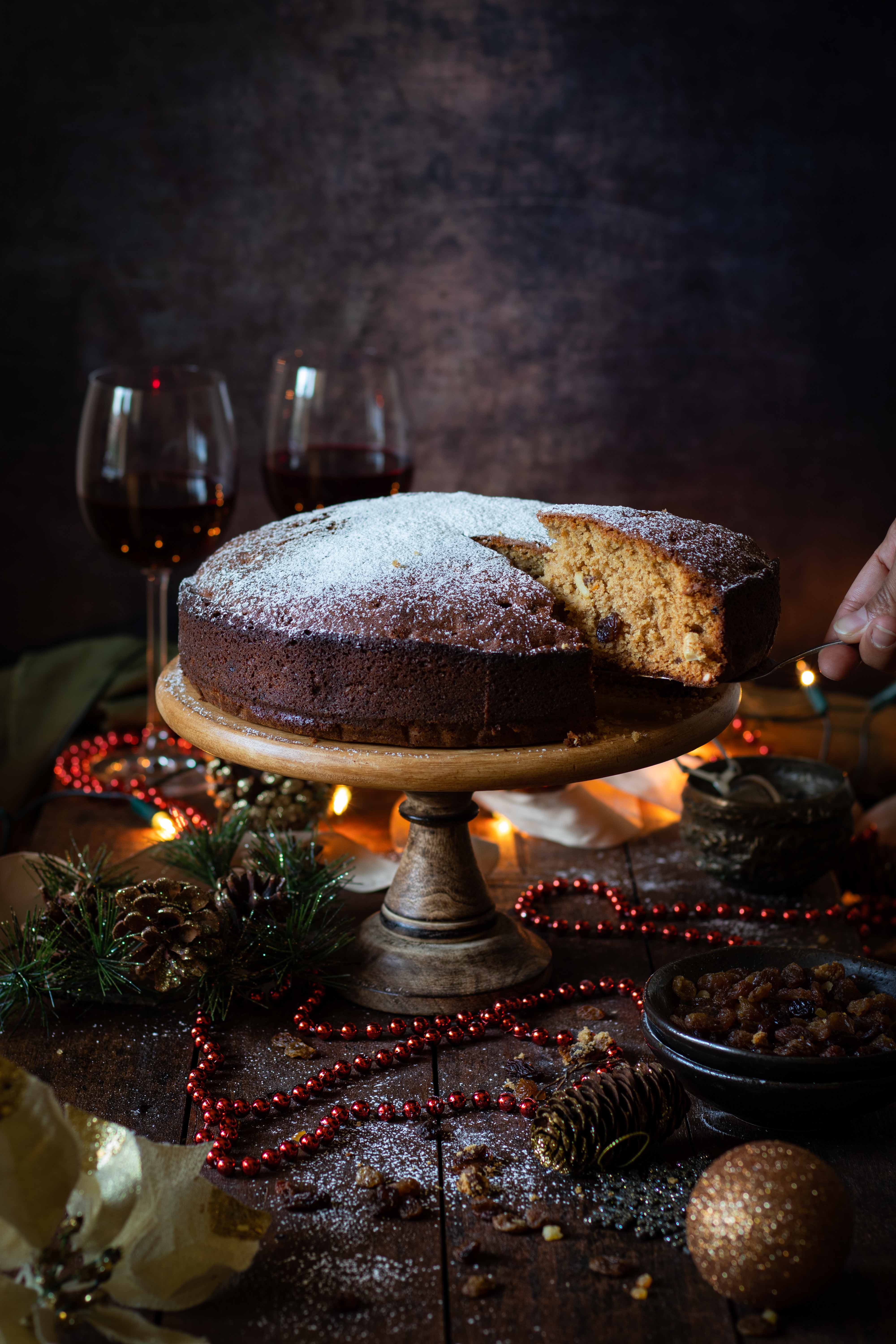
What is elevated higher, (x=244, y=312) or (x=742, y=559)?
(x=244, y=312)

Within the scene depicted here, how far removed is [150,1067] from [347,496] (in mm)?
1280

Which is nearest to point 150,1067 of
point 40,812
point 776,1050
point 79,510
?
point 776,1050

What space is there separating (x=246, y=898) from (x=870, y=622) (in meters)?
0.86

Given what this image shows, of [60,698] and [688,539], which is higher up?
[688,539]

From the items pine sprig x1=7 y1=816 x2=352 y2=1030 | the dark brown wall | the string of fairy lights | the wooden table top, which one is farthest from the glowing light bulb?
the dark brown wall

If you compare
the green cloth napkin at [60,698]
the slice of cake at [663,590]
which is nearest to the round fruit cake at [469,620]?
the slice of cake at [663,590]

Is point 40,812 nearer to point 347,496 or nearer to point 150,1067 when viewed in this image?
point 347,496

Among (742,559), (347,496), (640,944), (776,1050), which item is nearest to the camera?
(776,1050)

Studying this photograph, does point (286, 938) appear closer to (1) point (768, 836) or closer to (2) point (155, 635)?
(1) point (768, 836)

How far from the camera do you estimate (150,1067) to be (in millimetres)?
1387

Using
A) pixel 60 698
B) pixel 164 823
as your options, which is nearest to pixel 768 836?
pixel 164 823

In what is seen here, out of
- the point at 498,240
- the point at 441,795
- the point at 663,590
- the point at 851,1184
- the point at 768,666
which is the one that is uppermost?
the point at 498,240

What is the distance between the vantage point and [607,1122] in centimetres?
118

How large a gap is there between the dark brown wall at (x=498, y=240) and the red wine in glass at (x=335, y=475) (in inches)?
40.1
